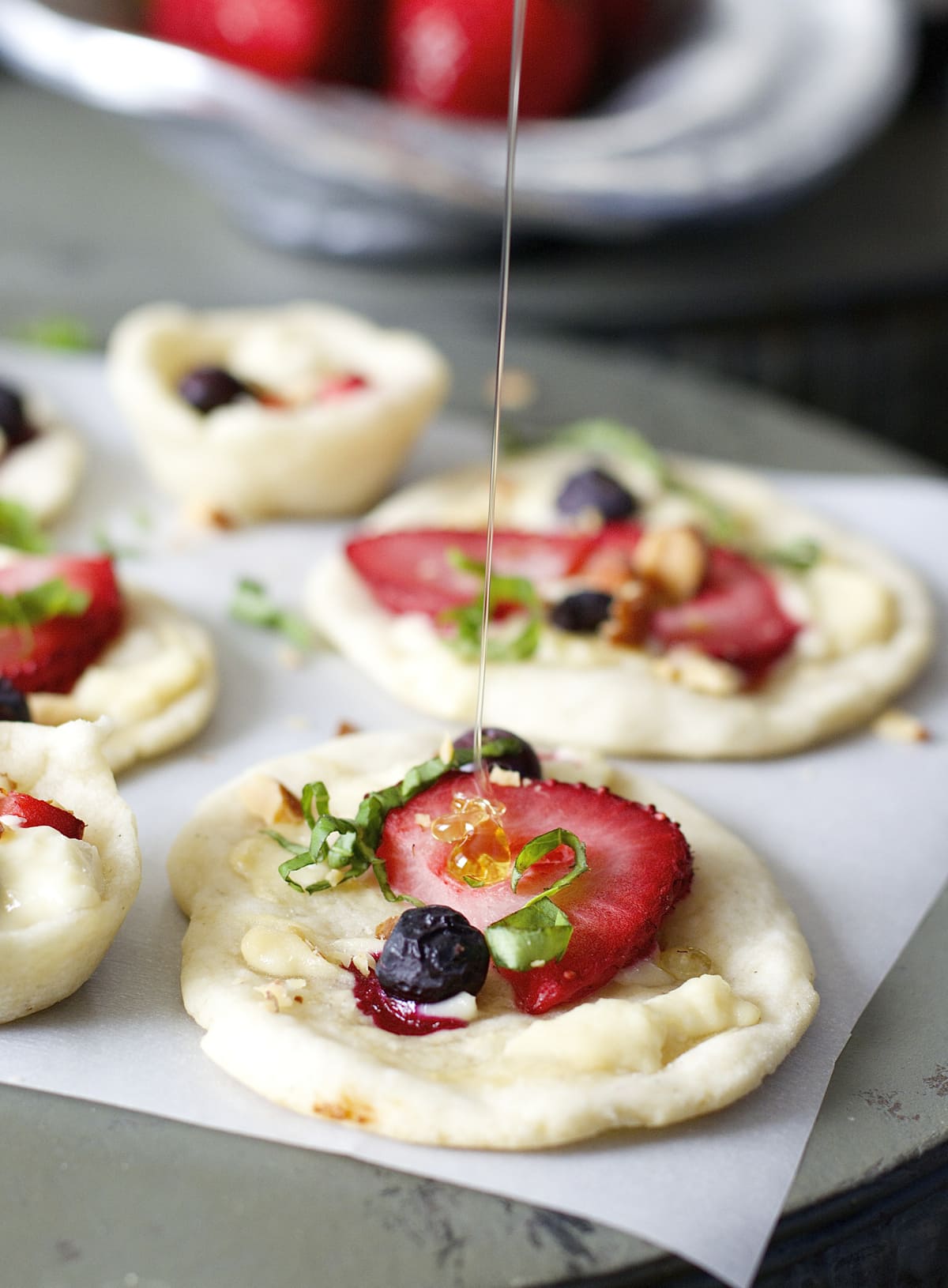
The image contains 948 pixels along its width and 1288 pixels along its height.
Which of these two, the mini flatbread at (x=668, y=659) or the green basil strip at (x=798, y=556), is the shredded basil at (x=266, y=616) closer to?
the mini flatbread at (x=668, y=659)

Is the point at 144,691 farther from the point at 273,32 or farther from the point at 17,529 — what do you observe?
the point at 273,32

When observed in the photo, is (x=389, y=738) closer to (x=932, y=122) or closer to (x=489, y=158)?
(x=489, y=158)

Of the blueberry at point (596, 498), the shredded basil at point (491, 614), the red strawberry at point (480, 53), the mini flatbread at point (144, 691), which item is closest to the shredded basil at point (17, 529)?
the mini flatbread at point (144, 691)

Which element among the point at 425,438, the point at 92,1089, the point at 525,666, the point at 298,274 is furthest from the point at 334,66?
the point at 92,1089

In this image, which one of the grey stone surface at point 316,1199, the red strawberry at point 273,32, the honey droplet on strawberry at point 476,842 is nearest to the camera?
the grey stone surface at point 316,1199

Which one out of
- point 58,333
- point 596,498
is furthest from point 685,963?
point 58,333

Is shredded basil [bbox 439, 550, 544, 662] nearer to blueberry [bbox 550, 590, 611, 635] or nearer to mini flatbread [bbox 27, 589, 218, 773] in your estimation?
blueberry [bbox 550, 590, 611, 635]
